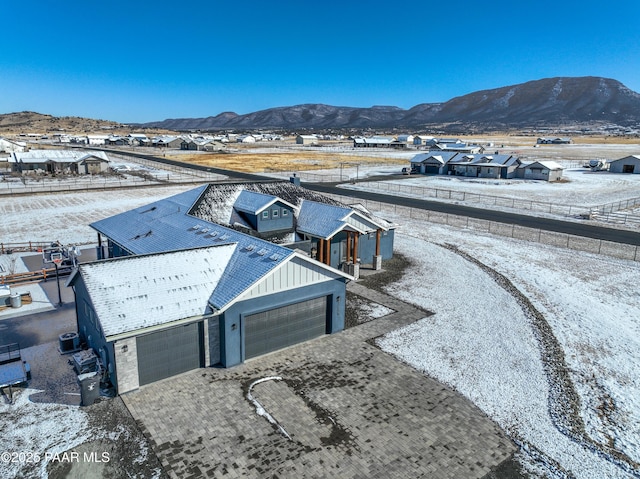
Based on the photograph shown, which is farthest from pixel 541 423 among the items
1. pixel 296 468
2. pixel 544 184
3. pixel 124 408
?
pixel 544 184

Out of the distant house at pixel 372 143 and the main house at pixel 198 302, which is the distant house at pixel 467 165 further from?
the distant house at pixel 372 143

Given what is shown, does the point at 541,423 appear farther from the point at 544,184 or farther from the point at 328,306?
the point at 544,184

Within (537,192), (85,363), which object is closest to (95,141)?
(537,192)

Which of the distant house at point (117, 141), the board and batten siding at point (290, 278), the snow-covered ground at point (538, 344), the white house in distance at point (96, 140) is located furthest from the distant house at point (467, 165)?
the white house in distance at point (96, 140)

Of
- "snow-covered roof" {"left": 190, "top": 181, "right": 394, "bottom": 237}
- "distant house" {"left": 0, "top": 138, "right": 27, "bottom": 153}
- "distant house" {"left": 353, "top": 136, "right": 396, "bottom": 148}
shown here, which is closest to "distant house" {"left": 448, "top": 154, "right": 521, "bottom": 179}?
"snow-covered roof" {"left": 190, "top": 181, "right": 394, "bottom": 237}

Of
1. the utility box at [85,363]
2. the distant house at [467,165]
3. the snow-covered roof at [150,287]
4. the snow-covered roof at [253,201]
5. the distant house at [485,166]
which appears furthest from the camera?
the distant house at [467,165]

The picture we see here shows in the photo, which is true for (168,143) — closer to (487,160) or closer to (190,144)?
(190,144)
